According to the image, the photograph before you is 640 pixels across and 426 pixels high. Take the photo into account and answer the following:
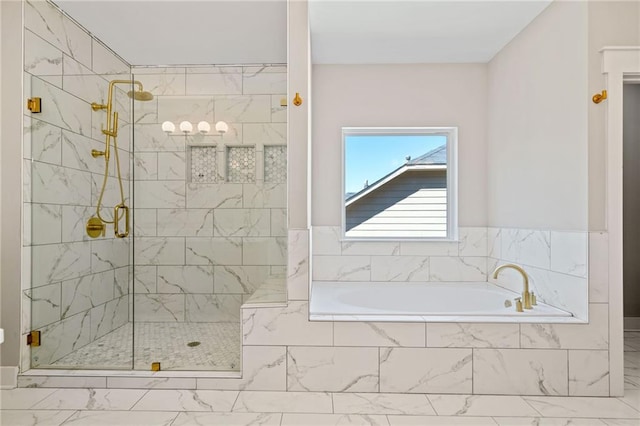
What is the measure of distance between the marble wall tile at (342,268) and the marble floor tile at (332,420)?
1496 millimetres

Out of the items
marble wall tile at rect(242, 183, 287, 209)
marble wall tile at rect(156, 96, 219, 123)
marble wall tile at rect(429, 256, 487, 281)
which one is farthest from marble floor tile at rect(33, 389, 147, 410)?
marble wall tile at rect(429, 256, 487, 281)

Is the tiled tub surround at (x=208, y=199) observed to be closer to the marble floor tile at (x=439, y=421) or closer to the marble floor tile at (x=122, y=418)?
the marble floor tile at (x=122, y=418)

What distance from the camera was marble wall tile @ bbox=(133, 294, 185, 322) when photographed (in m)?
2.63

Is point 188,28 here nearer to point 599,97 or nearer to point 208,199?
point 208,199

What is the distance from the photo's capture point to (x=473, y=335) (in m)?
2.27

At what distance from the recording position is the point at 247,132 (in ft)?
8.32

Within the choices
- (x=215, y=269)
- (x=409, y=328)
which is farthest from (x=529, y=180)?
(x=215, y=269)

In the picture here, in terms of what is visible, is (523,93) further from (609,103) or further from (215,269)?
(215,269)

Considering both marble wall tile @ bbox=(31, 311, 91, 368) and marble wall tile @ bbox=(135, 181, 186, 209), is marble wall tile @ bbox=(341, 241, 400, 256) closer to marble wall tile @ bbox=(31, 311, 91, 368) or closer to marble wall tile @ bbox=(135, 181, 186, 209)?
marble wall tile @ bbox=(135, 181, 186, 209)

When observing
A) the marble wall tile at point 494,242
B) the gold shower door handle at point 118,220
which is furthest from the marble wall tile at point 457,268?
the gold shower door handle at point 118,220

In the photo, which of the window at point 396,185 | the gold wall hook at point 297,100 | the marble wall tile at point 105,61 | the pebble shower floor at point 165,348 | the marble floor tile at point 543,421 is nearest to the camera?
the marble floor tile at point 543,421

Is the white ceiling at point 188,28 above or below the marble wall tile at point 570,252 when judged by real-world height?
above

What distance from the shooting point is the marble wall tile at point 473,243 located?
3.44 m

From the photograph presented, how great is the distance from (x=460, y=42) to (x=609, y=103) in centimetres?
121
